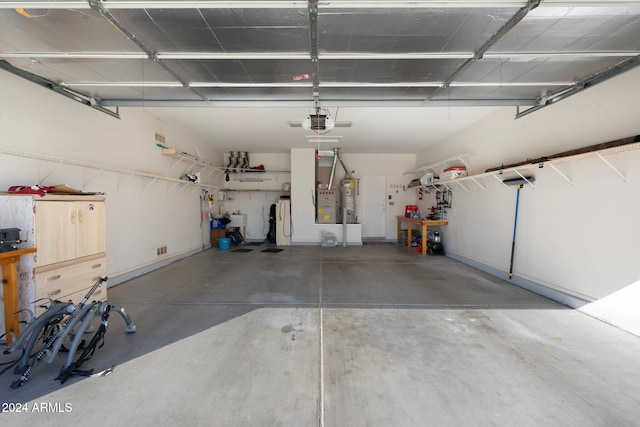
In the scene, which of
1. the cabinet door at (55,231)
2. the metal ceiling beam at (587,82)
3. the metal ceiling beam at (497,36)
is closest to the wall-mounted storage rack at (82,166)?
the cabinet door at (55,231)

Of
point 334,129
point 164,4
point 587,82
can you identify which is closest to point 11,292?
point 164,4

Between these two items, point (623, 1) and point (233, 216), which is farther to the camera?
point (233, 216)

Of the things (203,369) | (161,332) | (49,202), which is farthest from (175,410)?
(49,202)

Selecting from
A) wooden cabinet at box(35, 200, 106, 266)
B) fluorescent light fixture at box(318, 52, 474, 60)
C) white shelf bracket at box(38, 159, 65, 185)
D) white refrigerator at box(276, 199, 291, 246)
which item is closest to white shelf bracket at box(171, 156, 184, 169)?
white shelf bracket at box(38, 159, 65, 185)

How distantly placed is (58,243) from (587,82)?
575 centimetres

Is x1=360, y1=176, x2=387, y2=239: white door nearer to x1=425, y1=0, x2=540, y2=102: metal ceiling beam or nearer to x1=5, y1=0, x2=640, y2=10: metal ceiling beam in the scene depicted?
x1=425, y1=0, x2=540, y2=102: metal ceiling beam

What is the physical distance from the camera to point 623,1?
1670 mm

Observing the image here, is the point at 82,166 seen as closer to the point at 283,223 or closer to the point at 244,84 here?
the point at 244,84

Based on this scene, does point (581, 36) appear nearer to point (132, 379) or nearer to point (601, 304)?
point (601, 304)

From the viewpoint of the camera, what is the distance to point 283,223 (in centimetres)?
740

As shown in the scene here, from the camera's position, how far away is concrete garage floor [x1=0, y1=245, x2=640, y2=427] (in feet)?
Answer: 4.75

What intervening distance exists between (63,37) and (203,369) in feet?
9.75

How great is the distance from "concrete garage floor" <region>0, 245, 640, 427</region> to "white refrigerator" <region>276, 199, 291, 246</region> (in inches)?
154

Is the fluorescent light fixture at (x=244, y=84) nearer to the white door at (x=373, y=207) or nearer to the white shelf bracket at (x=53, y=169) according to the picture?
the white shelf bracket at (x=53, y=169)
